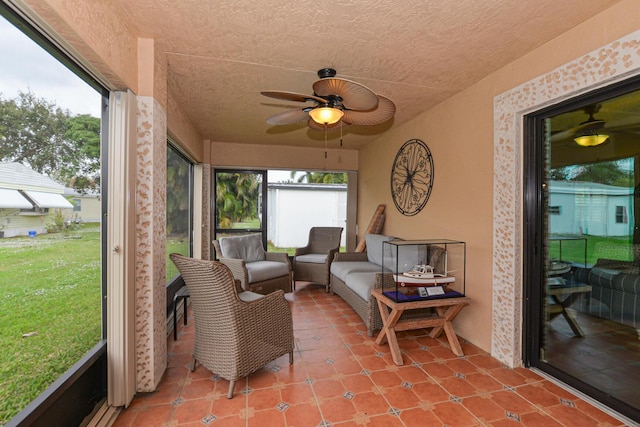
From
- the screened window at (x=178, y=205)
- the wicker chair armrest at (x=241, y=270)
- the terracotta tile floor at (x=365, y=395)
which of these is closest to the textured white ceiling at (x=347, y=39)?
the screened window at (x=178, y=205)

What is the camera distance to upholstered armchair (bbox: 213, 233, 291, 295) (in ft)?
11.7

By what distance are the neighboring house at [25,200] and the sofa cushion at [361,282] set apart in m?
2.53

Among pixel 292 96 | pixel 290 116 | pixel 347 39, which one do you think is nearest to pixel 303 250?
pixel 290 116

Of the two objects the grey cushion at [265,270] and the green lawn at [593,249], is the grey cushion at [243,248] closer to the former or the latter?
the grey cushion at [265,270]

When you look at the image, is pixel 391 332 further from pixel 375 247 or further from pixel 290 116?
pixel 290 116

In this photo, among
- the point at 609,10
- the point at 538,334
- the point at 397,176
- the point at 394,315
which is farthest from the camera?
the point at 397,176

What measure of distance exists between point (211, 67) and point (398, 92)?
5.97 feet

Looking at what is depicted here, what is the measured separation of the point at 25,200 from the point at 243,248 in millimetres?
2944

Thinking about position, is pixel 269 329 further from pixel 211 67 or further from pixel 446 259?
pixel 211 67

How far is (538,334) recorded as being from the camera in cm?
233

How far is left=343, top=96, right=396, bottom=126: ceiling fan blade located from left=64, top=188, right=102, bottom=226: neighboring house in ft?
6.18

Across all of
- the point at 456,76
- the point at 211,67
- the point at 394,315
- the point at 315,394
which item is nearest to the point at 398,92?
the point at 456,76

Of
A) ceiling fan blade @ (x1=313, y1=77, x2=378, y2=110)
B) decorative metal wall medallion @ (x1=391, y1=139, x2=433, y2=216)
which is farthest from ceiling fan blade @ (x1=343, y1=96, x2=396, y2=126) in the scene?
decorative metal wall medallion @ (x1=391, y1=139, x2=433, y2=216)

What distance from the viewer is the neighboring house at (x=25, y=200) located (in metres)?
1.19
